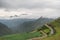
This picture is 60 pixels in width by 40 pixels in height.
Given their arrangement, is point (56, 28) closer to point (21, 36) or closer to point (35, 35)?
point (35, 35)

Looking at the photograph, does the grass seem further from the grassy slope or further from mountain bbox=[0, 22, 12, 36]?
the grassy slope

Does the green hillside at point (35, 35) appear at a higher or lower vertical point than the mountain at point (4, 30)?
lower

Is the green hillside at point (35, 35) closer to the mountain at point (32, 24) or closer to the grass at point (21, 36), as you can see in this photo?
the grass at point (21, 36)

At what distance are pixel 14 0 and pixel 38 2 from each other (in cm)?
76

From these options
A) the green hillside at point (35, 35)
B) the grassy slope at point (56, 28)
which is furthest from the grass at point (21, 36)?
the grassy slope at point (56, 28)

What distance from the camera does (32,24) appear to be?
555cm

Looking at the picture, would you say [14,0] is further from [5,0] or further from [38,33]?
[38,33]

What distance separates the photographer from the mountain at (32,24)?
5496 mm

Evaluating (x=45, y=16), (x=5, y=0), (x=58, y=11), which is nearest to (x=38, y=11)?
(x=45, y=16)

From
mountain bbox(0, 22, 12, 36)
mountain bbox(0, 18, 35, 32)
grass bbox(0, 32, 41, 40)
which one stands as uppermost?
mountain bbox(0, 18, 35, 32)

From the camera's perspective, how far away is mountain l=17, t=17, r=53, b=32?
5496mm

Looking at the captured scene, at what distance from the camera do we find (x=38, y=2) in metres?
5.62

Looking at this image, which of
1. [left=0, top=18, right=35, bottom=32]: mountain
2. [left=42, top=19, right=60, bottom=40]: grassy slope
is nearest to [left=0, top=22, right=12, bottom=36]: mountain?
[left=0, top=18, right=35, bottom=32]: mountain

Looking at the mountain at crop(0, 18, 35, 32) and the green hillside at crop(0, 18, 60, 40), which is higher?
the mountain at crop(0, 18, 35, 32)
